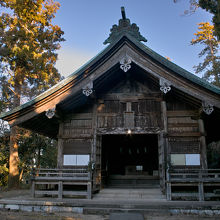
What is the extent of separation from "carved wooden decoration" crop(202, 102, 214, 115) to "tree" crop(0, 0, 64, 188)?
14625mm

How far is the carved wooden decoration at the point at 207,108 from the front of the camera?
→ 884 cm

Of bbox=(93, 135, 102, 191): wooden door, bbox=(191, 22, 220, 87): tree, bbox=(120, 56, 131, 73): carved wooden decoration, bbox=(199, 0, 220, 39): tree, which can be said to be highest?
bbox=(191, 22, 220, 87): tree

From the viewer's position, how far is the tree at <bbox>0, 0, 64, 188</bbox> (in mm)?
18516

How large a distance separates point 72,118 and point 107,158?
504 cm

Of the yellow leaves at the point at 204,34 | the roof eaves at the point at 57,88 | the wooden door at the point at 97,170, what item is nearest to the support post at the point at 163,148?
the wooden door at the point at 97,170

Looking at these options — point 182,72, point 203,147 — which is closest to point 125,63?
point 182,72

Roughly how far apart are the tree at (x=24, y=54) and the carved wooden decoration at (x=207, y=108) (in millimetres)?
14625

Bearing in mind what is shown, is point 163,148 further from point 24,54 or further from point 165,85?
point 24,54

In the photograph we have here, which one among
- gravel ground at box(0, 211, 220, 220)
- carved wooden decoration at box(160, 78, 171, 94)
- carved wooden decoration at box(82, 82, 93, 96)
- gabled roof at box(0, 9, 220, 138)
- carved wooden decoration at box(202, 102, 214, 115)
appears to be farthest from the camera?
carved wooden decoration at box(82, 82, 93, 96)

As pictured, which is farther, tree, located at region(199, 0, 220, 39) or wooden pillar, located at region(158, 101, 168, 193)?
wooden pillar, located at region(158, 101, 168, 193)

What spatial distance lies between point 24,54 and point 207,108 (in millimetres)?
15696

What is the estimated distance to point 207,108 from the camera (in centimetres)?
890

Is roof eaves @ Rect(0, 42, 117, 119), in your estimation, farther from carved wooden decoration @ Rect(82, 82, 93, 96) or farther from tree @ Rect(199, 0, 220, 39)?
tree @ Rect(199, 0, 220, 39)

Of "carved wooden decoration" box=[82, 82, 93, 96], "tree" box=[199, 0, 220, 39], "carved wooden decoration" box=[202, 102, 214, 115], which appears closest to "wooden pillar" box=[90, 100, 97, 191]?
"carved wooden decoration" box=[82, 82, 93, 96]
